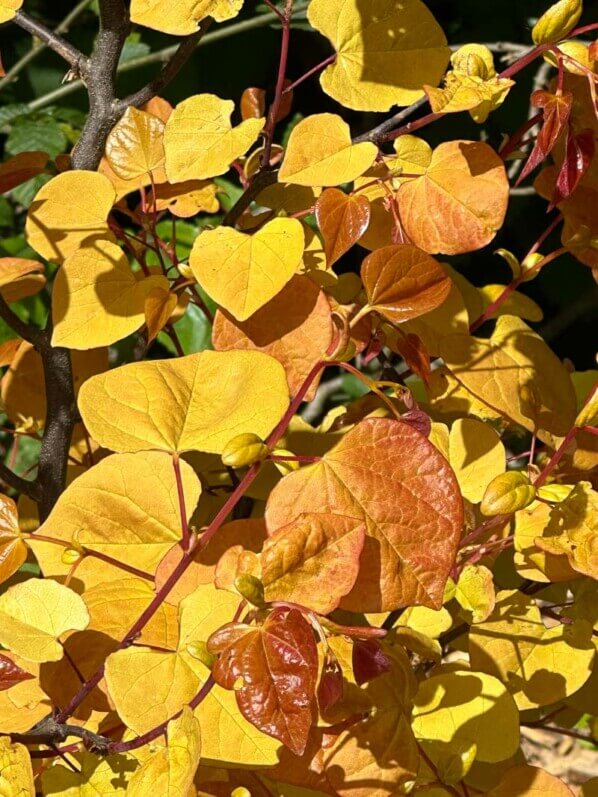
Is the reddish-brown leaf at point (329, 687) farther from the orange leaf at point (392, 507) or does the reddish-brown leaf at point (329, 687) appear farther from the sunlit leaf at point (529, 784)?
the sunlit leaf at point (529, 784)

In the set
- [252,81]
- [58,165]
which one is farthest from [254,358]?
[252,81]

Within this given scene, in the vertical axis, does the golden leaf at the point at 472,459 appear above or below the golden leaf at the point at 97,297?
below

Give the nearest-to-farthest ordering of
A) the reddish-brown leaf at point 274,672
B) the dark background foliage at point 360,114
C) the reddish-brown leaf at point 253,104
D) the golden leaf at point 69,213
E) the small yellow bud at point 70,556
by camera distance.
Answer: the reddish-brown leaf at point 274,672 < the small yellow bud at point 70,556 < the golden leaf at point 69,213 < the reddish-brown leaf at point 253,104 < the dark background foliage at point 360,114

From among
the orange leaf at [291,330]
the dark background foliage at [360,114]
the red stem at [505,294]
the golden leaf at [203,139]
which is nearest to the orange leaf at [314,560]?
the orange leaf at [291,330]

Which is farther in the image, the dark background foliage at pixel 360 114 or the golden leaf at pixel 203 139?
the dark background foliage at pixel 360 114

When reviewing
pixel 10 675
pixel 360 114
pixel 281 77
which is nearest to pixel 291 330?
pixel 281 77

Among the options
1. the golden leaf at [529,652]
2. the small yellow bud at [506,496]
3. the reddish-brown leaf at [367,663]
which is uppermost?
the small yellow bud at [506,496]
